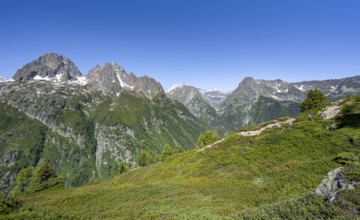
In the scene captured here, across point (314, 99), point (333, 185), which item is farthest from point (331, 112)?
point (333, 185)

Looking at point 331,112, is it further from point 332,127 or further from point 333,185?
point 333,185

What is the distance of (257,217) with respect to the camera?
647 inches

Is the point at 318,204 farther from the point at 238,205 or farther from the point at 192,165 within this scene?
the point at 192,165

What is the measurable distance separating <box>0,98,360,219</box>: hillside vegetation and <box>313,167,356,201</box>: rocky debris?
0.42 meters

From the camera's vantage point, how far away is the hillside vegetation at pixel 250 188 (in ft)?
56.8

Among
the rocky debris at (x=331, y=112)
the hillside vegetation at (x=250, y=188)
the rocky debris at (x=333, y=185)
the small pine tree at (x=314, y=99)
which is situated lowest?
the hillside vegetation at (x=250, y=188)

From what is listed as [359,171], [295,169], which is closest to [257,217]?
[359,171]

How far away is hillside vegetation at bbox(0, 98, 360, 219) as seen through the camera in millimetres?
17311

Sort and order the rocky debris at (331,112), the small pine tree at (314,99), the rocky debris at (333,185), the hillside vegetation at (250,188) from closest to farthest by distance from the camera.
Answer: the rocky debris at (333,185) < the hillside vegetation at (250,188) < the rocky debris at (331,112) < the small pine tree at (314,99)

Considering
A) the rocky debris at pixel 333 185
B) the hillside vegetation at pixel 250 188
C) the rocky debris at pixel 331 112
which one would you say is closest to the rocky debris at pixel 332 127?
the hillside vegetation at pixel 250 188

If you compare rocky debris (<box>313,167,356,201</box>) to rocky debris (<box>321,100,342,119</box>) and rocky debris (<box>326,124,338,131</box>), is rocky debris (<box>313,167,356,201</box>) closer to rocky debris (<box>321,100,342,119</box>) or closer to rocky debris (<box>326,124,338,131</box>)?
rocky debris (<box>326,124,338,131</box>)

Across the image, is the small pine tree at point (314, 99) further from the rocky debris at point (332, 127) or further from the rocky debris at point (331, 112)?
the rocky debris at point (332, 127)

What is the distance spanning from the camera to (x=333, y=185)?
17609 mm

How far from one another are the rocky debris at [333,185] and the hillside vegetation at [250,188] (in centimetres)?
42
